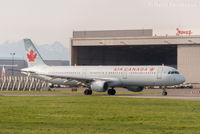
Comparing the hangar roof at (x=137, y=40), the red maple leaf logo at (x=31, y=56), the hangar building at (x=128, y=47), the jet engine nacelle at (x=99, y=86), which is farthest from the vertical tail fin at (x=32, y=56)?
the hangar roof at (x=137, y=40)

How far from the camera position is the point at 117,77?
66.0 meters

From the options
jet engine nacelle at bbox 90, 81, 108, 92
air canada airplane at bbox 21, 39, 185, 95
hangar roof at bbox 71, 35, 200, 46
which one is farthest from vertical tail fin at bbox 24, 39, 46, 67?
hangar roof at bbox 71, 35, 200, 46

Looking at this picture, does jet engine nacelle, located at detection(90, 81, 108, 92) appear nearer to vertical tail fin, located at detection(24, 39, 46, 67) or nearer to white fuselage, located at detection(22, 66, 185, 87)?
white fuselage, located at detection(22, 66, 185, 87)

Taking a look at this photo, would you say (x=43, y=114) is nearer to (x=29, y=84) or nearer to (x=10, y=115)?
(x=10, y=115)

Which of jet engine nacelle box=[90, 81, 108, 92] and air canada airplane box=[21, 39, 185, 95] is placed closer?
air canada airplane box=[21, 39, 185, 95]

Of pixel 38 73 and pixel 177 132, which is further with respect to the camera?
pixel 38 73

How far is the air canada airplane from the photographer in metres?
63.2

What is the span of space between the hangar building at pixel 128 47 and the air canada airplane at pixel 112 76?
36.2m

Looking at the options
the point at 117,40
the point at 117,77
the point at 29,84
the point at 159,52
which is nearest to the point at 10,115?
the point at 117,77

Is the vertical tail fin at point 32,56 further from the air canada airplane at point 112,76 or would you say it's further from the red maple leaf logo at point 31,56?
the air canada airplane at point 112,76

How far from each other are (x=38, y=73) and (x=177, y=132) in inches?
2144

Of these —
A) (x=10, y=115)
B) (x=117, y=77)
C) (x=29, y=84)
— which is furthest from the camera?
(x=29, y=84)

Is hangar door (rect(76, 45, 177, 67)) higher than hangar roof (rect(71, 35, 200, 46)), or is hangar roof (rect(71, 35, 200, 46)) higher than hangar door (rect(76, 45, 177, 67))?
hangar roof (rect(71, 35, 200, 46))

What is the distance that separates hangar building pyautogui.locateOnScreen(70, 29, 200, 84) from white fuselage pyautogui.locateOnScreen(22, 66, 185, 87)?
37.4 m
